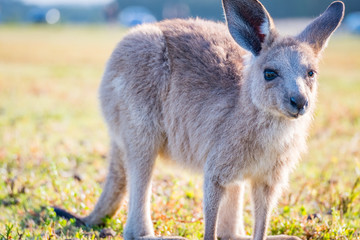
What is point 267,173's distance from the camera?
3092 millimetres

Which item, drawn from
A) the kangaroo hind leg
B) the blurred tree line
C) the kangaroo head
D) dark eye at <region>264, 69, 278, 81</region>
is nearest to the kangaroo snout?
the kangaroo head

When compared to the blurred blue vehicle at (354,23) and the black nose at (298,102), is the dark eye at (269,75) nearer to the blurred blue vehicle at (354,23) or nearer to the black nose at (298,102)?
the black nose at (298,102)

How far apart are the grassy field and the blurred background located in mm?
22549

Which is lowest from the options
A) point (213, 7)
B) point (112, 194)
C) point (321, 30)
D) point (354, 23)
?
point (112, 194)

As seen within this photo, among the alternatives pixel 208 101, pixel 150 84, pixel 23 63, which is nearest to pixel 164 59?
pixel 150 84

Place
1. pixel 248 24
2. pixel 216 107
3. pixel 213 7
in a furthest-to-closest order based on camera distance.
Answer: pixel 213 7 → pixel 216 107 → pixel 248 24

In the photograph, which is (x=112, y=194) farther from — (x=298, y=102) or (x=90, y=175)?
(x=298, y=102)

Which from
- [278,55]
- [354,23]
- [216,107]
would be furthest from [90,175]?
[354,23]

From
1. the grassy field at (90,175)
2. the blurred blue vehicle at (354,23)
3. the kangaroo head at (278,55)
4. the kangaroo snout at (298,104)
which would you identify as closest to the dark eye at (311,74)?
the kangaroo head at (278,55)

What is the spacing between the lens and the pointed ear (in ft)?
10.3

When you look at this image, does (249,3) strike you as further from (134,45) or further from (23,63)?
(23,63)

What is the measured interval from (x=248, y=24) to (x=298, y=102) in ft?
2.41

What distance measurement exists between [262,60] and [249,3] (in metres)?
0.39

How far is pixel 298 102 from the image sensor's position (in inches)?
106
